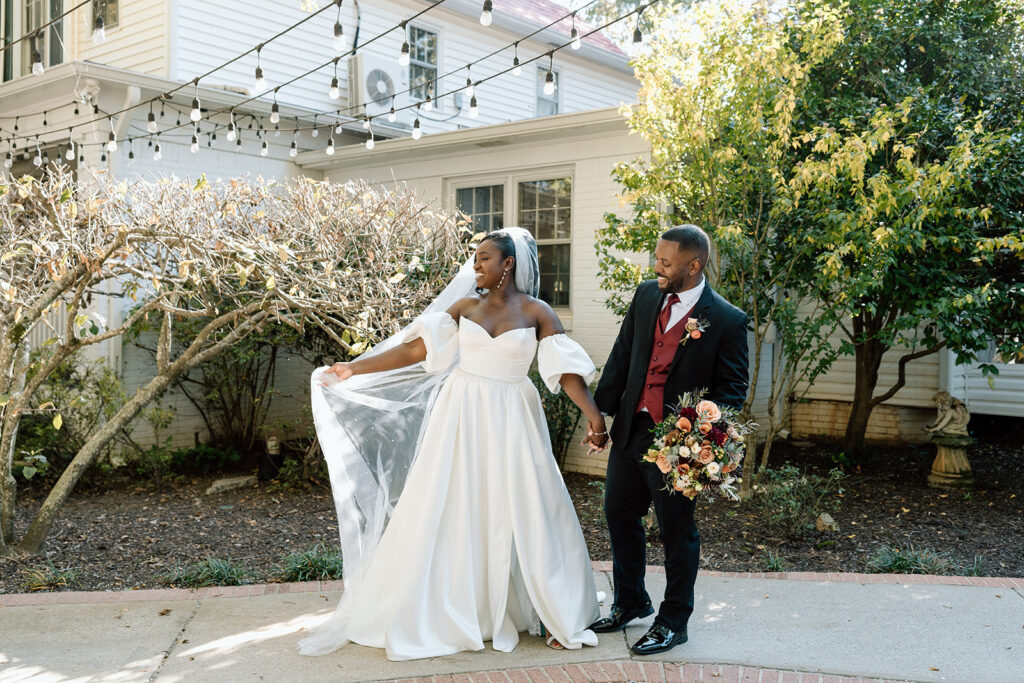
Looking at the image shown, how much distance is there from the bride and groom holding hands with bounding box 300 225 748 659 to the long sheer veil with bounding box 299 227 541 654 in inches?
0.6

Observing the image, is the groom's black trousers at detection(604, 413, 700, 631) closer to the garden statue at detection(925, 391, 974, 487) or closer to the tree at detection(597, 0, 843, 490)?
the tree at detection(597, 0, 843, 490)

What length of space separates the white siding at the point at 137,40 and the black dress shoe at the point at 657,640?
9.26 meters

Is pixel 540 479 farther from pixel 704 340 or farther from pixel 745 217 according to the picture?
pixel 745 217

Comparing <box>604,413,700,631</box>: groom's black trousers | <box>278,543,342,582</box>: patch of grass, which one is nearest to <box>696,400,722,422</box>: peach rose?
<box>604,413,700,631</box>: groom's black trousers

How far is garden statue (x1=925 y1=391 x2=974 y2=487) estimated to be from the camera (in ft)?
26.7

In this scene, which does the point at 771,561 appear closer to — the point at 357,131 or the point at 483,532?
→ the point at 483,532

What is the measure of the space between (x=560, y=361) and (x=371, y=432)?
1147 mm

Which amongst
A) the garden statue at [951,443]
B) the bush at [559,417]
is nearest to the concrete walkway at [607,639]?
the garden statue at [951,443]

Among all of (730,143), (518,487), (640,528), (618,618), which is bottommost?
(618,618)

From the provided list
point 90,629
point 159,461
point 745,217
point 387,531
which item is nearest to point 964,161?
point 745,217

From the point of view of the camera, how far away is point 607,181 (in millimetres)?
8953

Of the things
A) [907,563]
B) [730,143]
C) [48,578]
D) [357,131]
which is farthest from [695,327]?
[357,131]

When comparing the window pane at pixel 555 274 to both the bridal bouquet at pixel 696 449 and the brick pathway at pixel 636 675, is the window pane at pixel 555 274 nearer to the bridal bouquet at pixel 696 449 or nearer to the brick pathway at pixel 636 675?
the bridal bouquet at pixel 696 449

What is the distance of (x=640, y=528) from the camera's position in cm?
421
